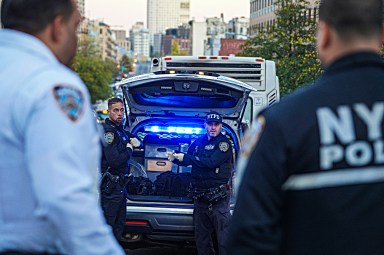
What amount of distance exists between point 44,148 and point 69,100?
0.59 feet

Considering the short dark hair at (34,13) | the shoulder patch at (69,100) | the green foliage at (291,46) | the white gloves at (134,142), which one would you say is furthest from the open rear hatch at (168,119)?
the green foliage at (291,46)

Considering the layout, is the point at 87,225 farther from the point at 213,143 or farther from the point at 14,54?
the point at 213,143

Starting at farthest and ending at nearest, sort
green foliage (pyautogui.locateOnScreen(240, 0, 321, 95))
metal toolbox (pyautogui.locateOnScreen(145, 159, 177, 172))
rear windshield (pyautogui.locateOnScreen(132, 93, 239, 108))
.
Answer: green foliage (pyautogui.locateOnScreen(240, 0, 321, 95)) < metal toolbox (pyautogui.locateOnScreen(145, 159, 177, 172)) < rear windshield (pyautogui.locateOnScreen(132, 93, 239, 108))

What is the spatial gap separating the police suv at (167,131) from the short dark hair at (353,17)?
5.59 meters

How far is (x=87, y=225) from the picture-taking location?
236 cm

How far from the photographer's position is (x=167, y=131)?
9.44 meters

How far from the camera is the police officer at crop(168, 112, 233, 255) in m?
8.01

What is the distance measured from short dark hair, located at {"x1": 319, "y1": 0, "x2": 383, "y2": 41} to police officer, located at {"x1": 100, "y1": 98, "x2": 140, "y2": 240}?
223 inches

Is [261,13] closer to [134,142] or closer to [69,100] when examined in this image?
[134,142]

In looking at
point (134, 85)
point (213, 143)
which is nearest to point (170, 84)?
point (134, 85)

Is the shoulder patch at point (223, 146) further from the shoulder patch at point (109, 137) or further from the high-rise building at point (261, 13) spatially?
the high-rise building at point (261, 13)

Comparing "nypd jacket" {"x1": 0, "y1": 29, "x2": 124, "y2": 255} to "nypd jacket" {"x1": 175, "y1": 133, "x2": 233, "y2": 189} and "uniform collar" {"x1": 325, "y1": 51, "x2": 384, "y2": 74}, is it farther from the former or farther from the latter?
"nypd jacket" {"x1": 175, "y1": 133, "x2": 233, "y2": 189}

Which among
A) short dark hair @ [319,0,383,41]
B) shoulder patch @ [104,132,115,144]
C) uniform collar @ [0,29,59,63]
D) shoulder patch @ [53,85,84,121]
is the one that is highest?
short dark hair @ [319,0,383,41]

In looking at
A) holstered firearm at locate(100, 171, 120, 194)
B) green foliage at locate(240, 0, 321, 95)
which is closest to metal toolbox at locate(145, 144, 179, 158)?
holstered firearm at locate(100, 171, 120, 194)
